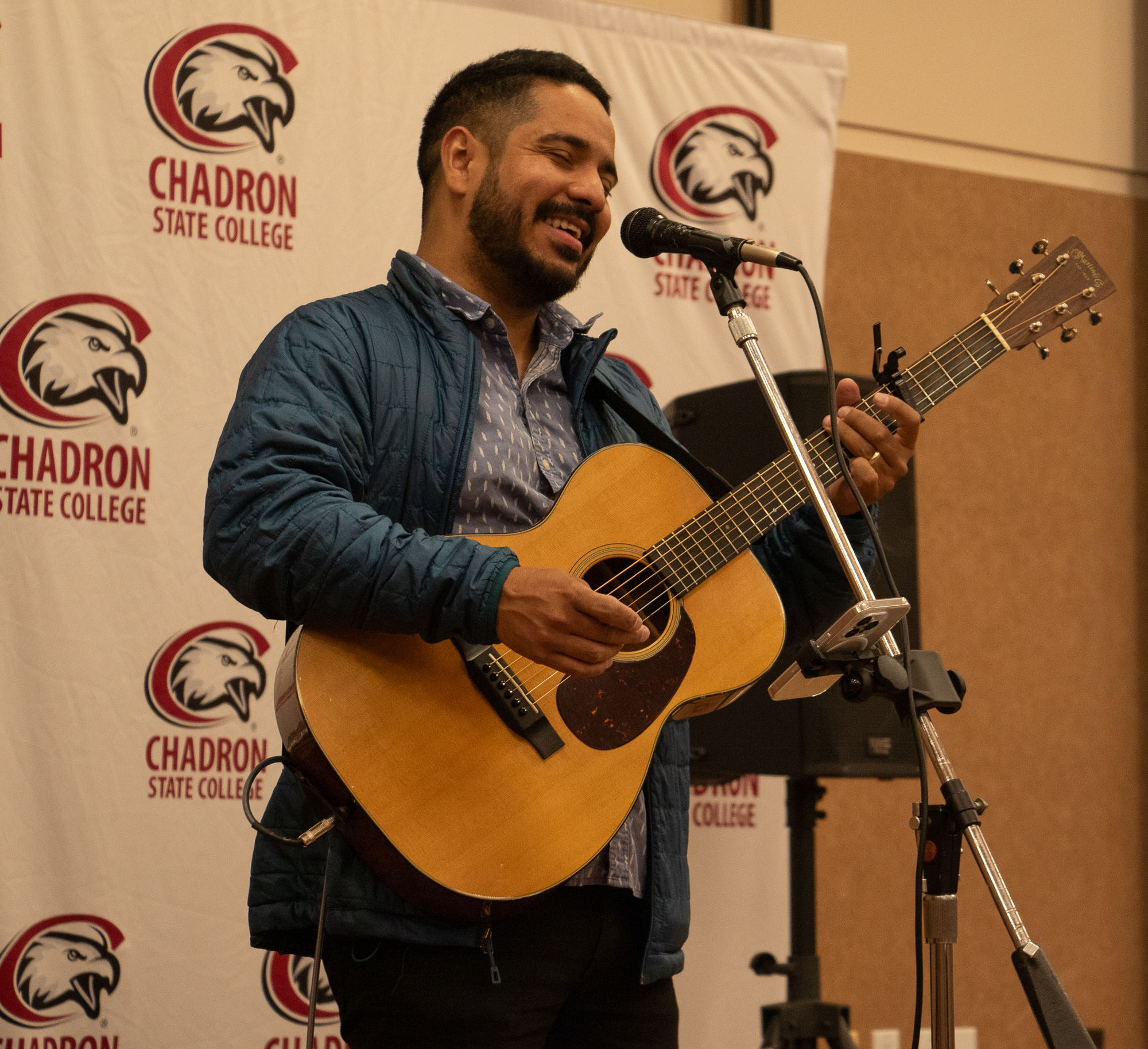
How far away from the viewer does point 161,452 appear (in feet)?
9.03

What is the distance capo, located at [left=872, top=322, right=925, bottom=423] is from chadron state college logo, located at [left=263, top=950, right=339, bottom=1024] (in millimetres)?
1736

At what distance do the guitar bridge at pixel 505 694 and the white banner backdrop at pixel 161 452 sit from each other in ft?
4.19

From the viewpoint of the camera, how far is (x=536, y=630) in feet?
5.02

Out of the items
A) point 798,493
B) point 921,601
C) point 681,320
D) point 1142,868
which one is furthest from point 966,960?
point 798,493

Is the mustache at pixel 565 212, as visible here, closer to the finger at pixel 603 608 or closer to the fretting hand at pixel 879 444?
the fretting hand at pixel 879 444

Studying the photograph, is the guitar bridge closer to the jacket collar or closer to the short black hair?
the jacket collar

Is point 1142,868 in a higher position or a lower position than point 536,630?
lower

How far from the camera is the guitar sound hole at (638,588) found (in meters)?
1.82

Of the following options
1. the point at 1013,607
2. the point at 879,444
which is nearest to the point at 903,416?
the point at 879,444

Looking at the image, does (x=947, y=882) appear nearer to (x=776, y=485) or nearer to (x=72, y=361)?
(x=776, y=485)

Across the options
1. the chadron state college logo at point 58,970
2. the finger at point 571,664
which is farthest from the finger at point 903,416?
the chadron state college logo at point 58,970

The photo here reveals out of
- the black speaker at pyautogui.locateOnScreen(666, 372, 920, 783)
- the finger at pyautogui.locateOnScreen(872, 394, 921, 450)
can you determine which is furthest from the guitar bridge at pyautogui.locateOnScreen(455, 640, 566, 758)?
the black speaker at pyautogui.locateOnScreen(666, 372, 920, 783)

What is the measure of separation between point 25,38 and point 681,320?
5.43 feet

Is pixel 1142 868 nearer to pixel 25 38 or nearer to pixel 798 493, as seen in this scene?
pixel 798 493
